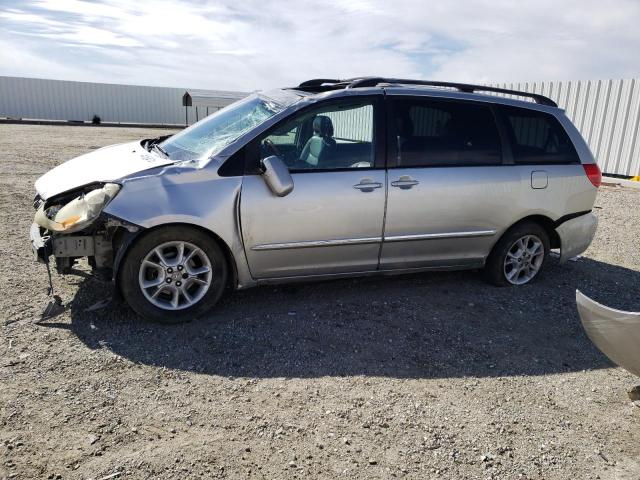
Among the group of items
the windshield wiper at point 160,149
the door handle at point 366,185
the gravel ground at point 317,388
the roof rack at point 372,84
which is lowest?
the gravel ground at point 317,388

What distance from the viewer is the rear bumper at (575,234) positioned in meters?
5.18

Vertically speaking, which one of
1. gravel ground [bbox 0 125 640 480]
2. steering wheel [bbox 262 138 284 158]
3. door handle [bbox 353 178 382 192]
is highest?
steering wheel [bbox 262 138 284 158]

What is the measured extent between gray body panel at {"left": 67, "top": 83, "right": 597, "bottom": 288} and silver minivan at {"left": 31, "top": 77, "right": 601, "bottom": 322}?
11mm

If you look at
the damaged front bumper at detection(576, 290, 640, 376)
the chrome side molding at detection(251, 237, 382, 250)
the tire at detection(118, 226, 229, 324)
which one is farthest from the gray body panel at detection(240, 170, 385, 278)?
the damaged front bumper at detection(576, 290, 640, 376)

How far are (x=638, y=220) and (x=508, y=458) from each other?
24.6ft

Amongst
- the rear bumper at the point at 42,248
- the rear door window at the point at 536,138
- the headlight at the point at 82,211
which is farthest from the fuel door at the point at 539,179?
the rear bumper at the point at 42,248

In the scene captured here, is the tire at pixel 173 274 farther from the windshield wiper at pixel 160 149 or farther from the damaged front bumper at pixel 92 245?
the windshield wiper at pixel 160 149

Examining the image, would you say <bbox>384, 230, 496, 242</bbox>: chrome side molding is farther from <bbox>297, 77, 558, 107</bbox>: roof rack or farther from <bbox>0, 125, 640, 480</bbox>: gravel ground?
<bbox>297, 77, 558, 107</bbox>: roof rack

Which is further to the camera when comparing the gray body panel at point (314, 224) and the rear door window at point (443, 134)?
the rear door window at point (443, 134)

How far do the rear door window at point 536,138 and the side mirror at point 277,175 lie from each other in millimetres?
2300

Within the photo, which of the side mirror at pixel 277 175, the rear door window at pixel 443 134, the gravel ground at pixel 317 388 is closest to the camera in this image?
the gravel ground at pixel 317 388

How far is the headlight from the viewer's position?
3674mm

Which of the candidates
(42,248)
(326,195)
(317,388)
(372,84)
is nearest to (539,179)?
(372,84)

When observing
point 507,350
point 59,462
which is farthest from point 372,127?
point 59,462
